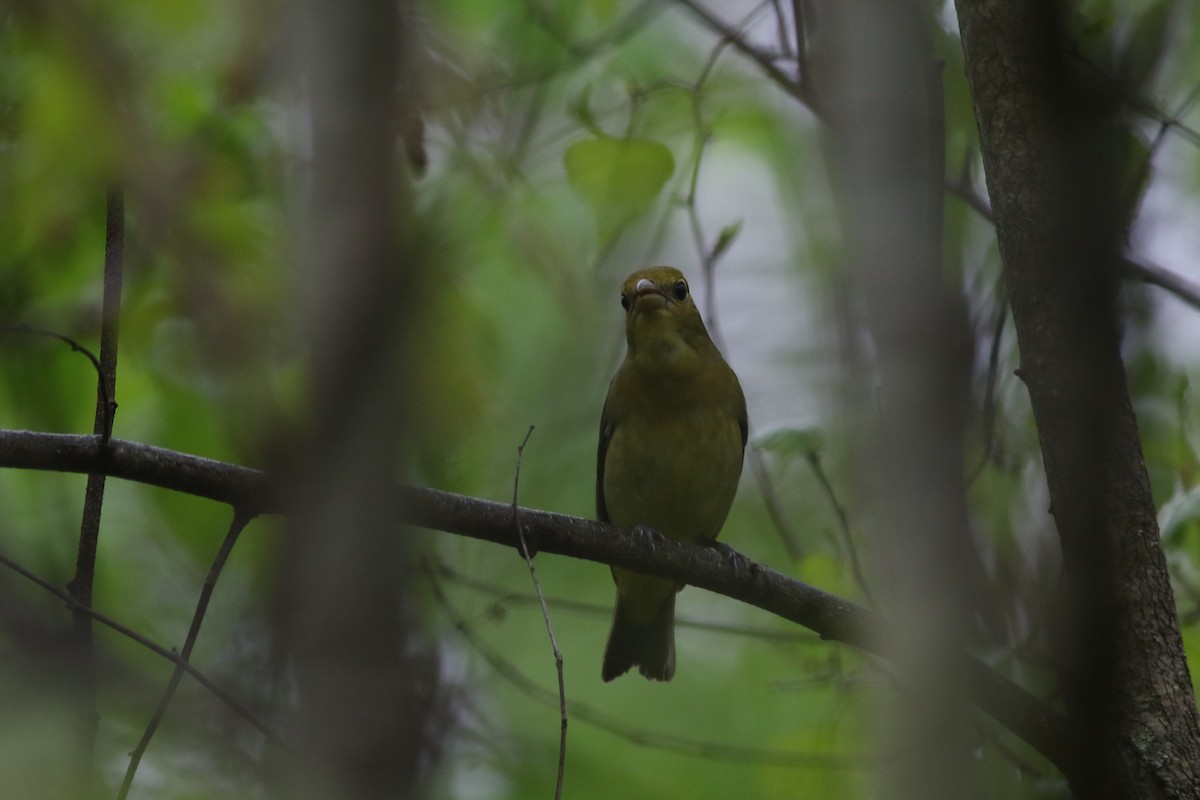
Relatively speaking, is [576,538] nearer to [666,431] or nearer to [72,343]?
[72,343]

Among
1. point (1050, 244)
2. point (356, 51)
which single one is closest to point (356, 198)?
point (356, 51)

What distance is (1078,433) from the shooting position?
8.35 ft

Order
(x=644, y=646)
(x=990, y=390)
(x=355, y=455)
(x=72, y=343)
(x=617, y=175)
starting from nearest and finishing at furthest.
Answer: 1. (x=355, y=455)
2. (x=72, y=343)
3. (x=990, y=390)
4. (x=617, y=175)
5. (x=644, y=646)

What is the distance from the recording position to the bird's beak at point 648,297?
18.8 ft

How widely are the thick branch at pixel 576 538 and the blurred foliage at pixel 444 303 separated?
15 centimetres

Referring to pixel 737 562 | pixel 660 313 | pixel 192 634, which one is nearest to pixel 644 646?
pixel 660 313

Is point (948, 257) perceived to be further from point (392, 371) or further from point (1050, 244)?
point (392, 371)

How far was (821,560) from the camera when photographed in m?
4.42

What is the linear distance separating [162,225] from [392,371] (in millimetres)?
2189

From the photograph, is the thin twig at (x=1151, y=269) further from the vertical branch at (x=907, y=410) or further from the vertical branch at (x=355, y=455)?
the vertical branch at (x=355, y=455)

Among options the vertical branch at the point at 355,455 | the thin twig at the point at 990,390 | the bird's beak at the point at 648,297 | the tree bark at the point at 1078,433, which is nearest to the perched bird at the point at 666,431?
Result: the bird's beak at the point at 648,297

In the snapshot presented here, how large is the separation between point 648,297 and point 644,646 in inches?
68.5

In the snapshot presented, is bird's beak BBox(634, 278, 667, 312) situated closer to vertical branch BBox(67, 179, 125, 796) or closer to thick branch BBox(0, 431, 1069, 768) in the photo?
thick branch BBox(0, 431, 1069, 768)

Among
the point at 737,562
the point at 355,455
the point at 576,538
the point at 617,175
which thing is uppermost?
the point at 617,175
